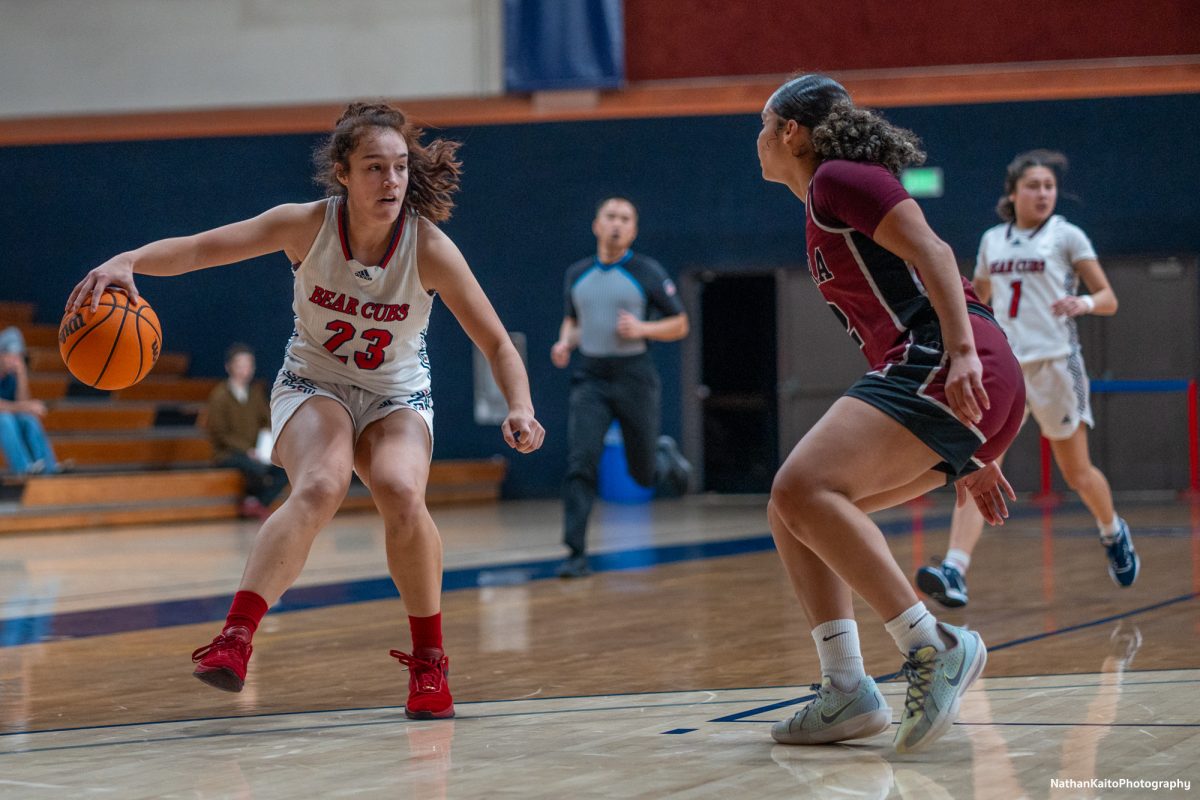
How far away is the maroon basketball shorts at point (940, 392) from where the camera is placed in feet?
9.22

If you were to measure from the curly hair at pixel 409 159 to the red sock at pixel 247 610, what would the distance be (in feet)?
3.23

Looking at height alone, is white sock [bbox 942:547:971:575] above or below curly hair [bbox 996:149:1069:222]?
below

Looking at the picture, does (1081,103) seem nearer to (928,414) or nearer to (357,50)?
(357,50)

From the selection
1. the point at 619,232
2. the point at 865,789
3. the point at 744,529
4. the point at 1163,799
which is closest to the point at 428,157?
the point at 865,789

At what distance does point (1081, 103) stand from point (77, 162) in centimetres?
1002

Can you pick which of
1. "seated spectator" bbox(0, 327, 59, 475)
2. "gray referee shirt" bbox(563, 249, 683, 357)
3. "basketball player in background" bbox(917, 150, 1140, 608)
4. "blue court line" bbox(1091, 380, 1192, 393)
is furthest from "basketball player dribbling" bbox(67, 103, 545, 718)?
"blue court line" bbox(1091, 380, 1192, 393)

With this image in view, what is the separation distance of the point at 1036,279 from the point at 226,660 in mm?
3924

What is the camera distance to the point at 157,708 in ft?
11.5

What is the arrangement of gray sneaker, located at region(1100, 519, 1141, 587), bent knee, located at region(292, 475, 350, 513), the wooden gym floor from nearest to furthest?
the wooden gym floor → bent knee, located at region(292, 475, 350, 513) → gray sneaker, located at region(1100, 519, 1141, 587)

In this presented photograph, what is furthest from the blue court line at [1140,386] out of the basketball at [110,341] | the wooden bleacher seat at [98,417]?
the basketball at [110,341]

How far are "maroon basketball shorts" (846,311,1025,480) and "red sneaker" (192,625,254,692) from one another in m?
1.37

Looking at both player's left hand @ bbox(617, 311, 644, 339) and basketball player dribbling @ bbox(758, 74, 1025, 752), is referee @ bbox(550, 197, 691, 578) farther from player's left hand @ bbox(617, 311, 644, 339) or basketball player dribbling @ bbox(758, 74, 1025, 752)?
basketball player dribbling @ bbox(758, 74, 1025, 752)

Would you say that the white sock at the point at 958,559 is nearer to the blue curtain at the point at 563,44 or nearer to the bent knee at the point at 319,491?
the bent knee at the point at 319,491

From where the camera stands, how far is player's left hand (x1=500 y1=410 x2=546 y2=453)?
10.6ft
